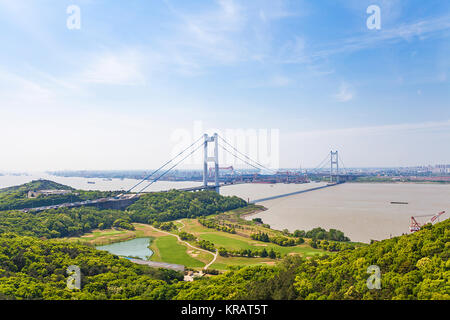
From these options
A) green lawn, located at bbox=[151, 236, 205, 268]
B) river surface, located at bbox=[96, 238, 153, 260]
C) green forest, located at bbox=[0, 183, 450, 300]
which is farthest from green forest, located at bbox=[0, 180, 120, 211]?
green lawn, located at bbox=[151, 236, 205, 268]

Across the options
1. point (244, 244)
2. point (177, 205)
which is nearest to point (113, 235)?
point (177, 205)

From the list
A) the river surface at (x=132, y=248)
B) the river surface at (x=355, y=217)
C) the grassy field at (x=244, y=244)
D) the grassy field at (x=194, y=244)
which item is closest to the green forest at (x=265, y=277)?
the grassy field at (x=194, y=244)

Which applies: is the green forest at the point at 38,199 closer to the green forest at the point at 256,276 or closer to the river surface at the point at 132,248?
the river surface at the point at 132,248

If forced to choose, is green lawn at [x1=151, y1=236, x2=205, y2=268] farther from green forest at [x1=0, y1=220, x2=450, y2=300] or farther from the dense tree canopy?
the dense tree canopy

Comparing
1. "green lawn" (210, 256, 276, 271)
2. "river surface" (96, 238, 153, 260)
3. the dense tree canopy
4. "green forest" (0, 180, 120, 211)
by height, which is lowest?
"river surface" (96, 238, 153, 260)

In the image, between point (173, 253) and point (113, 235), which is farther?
point (113, 235)

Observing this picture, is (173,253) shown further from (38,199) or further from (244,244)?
(38,199)
